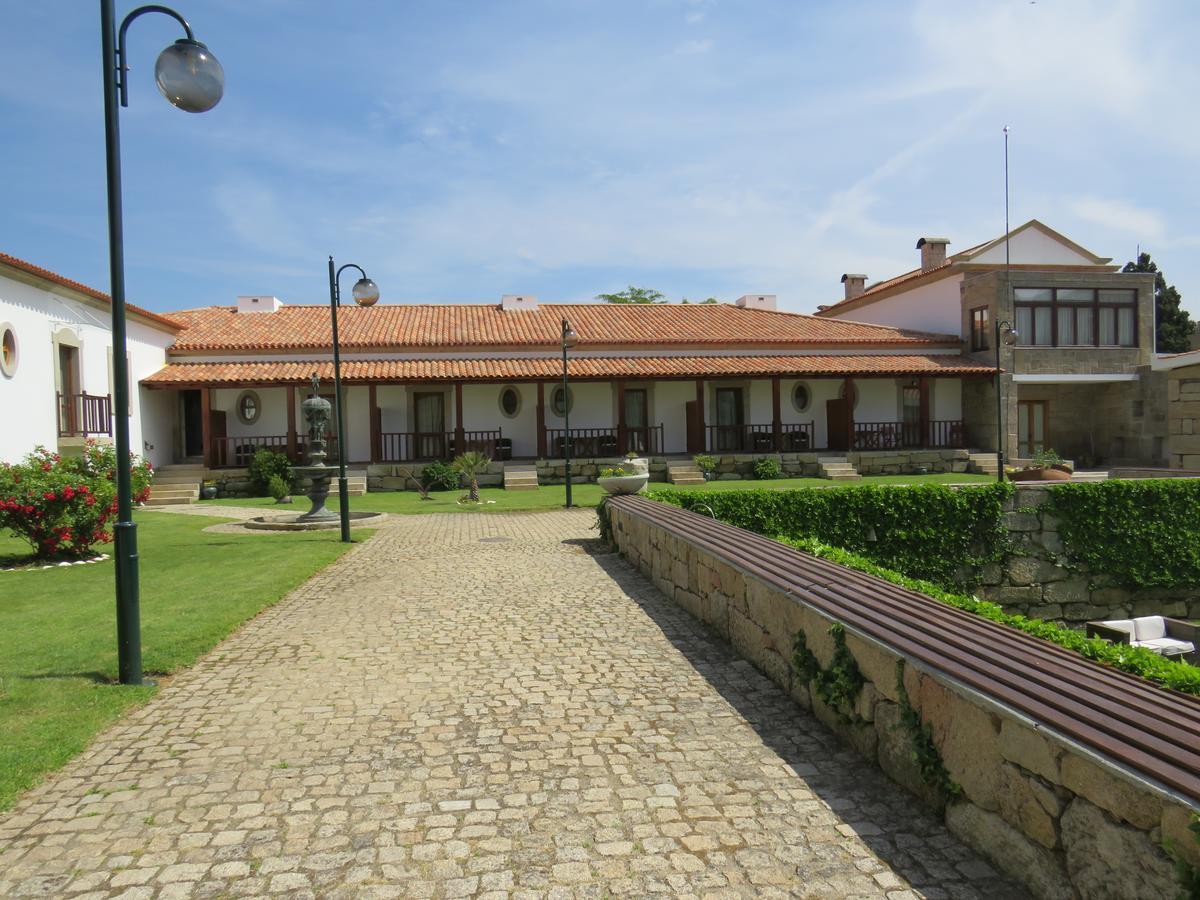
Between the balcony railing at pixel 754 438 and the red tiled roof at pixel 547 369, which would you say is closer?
the red tiled roof at pixel 547 369

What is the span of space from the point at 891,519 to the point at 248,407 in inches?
799

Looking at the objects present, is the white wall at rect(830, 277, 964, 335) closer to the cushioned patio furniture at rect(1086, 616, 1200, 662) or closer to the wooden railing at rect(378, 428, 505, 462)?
the wooden railing at rect(378, 428, 505, 462)

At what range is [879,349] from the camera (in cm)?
2830

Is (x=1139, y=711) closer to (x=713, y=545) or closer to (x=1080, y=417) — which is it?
(x=713, y=545)

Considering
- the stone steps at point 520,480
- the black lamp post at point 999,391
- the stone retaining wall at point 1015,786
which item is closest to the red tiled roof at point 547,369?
the stone steps at point 520,480

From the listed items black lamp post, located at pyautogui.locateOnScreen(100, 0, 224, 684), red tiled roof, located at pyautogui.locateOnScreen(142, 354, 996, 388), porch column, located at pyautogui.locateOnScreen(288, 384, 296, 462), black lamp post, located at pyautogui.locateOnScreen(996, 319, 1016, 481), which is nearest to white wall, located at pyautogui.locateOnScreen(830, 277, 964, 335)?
red tiled roof, located at pyautogui.locateOnScreen(142, 354, 996, 388)

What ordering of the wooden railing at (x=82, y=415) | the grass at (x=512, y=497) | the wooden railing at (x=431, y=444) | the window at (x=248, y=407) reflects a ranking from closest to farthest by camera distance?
the grass at (x=512, y=497) → the wooden railing at (x=82, y=415) → the window at (x=248, y=407) → the wooden railing at (x=431, y=444)

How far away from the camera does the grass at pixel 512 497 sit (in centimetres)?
1848

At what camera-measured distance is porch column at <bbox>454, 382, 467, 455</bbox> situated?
2398cm

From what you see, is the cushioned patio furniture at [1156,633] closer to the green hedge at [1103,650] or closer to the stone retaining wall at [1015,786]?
the green hedge at [1103,650]

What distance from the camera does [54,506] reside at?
1034 centimetres

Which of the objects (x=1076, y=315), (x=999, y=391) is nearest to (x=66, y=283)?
(x=999, y=391)

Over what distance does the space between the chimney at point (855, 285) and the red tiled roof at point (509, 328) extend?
7827 millimetres

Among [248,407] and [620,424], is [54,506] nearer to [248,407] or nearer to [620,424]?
[248,407]
